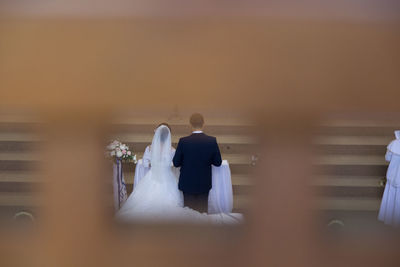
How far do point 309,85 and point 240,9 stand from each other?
0.15 m

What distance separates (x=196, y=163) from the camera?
152 centimetres

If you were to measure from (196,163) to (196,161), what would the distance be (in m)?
0.01

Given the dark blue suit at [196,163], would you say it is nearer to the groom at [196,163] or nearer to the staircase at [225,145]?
the groom at [196,163]

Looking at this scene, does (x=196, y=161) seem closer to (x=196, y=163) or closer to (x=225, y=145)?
(x=196, y=163)

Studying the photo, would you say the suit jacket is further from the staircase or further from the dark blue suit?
the staircase

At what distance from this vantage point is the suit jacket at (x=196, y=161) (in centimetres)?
146

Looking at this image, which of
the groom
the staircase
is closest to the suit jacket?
the groom

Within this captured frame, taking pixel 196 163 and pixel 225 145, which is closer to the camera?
pixel 225 145

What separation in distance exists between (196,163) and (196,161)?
0.03 ft

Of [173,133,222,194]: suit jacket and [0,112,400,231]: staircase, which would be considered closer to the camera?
[0,112,400,231]: staircase

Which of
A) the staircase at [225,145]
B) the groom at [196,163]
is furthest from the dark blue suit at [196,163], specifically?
the staircase at [225,145]

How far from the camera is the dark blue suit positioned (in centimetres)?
146

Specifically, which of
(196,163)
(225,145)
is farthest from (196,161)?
(225,145)

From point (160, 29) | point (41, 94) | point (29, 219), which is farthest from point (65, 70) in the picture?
point (29, 219)
